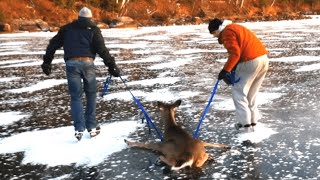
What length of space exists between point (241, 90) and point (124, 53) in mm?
13684

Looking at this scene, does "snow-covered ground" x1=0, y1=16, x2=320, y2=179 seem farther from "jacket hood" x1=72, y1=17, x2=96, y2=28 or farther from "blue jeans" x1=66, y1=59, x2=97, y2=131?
"jacket hood" x1=72, y1=17, x2=96, y2=28

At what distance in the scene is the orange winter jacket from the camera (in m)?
6.13

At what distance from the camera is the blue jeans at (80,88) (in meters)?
6.29

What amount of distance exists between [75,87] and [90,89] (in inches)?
9.2

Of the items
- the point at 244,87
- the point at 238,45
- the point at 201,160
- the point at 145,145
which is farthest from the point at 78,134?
the point at 238,45

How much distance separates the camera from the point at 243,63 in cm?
639

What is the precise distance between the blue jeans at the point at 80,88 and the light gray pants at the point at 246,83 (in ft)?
7.15

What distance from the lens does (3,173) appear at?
5.31 m

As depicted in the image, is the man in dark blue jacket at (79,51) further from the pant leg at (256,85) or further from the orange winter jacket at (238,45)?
the pant leg at (256,85)

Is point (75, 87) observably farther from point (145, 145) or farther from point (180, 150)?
point (180, 150)

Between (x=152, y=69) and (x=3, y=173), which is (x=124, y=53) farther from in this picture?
(x=3, y=173)

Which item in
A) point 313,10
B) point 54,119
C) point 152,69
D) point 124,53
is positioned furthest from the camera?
point 313,10

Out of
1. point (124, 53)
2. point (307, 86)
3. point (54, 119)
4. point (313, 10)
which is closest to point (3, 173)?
point (54, 119)

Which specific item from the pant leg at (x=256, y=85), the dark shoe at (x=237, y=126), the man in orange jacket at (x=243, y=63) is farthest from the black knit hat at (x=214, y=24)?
the dark shoe at (x=237, y=126)
